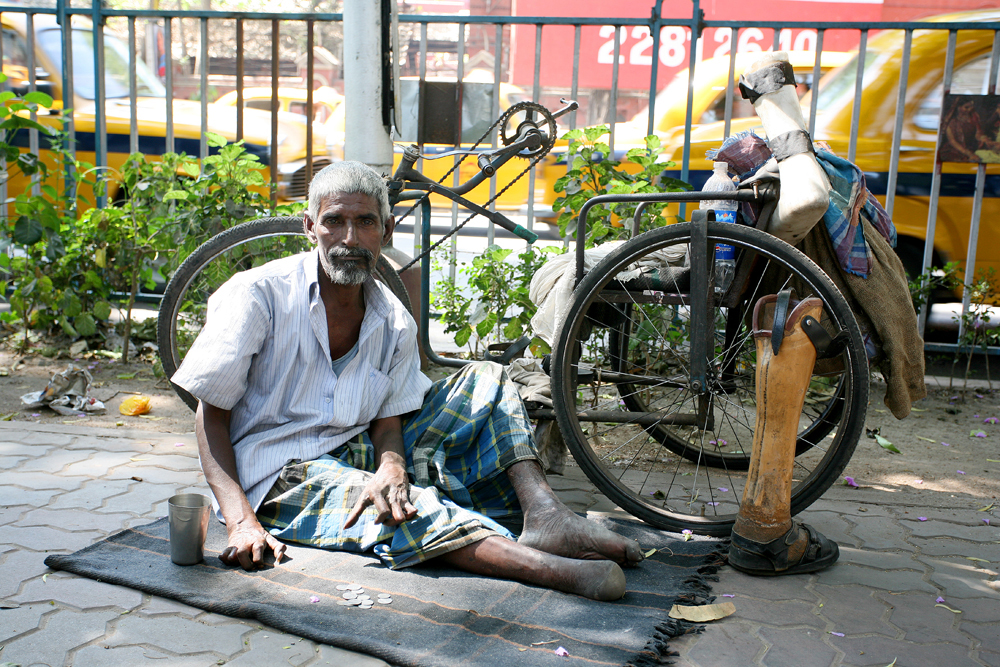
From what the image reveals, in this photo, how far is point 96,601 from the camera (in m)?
2.08

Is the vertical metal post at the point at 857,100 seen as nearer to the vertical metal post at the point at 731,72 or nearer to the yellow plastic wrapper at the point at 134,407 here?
the vertical metal post at the point at 731,72

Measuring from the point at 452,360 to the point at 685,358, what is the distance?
119cm

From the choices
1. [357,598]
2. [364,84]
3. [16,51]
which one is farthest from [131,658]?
[16,51]

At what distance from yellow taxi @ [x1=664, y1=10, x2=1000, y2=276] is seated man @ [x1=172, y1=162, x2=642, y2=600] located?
104 inches

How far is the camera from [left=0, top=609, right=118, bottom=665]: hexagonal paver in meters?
1.83

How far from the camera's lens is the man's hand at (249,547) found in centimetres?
221

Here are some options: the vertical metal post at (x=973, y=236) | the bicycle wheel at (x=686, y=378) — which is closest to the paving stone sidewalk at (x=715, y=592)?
the bicycle wheel at (x=686, y=378)

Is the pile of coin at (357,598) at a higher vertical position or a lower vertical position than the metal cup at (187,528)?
lower

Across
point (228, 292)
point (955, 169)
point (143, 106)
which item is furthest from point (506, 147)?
point (143, 106)

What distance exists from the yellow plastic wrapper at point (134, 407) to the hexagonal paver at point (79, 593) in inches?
66.8

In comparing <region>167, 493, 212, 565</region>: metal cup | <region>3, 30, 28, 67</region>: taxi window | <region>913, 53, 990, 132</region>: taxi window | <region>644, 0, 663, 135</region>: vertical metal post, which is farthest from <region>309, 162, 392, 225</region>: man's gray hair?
<region>3, 30, 28, 67</region>: taxi window

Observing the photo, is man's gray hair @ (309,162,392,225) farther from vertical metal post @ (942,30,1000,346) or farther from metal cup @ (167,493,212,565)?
vertical metal post @ (942,30,1000,346)

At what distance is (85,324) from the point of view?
456 centimetres

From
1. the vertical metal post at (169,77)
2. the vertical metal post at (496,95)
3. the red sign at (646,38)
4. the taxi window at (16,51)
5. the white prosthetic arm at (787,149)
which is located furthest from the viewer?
the red sign at (646,38)
